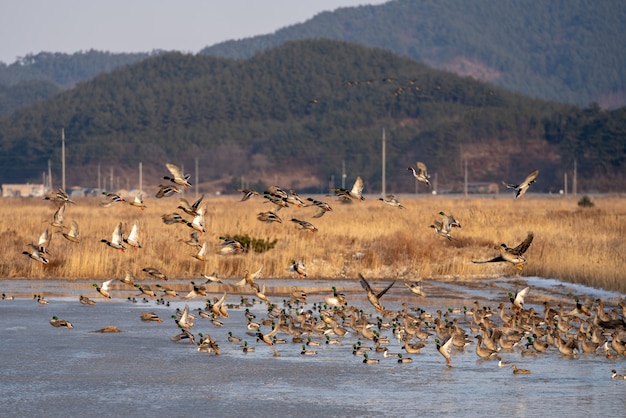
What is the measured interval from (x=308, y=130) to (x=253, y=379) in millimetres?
155410

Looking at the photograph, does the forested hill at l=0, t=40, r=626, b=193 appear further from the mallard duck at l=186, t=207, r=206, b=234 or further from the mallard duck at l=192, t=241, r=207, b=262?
the mallard duck at l=186, t=207, r=206, b=234

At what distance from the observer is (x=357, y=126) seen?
167 metres

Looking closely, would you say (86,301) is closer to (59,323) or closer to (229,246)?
(59,323)

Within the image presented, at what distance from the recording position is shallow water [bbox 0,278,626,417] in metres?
11.9

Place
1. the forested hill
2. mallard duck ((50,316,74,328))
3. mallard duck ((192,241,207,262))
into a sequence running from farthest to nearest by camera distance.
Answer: the forested hill
mallard duck ((50,316,74,328))
mallard duck ((192,241,207,262))

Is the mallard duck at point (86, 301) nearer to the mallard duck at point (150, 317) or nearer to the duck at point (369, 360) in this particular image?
the mallard duck at point (150, 317)

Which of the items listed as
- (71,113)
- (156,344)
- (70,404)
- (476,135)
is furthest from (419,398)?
(71,113)

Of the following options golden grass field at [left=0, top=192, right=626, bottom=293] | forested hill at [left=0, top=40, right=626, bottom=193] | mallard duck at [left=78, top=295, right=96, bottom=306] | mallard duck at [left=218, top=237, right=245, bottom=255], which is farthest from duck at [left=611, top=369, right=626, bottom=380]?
forested hill at [left=0, top=40, right=626, bottom=193]

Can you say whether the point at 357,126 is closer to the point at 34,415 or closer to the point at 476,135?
the point at 476,135

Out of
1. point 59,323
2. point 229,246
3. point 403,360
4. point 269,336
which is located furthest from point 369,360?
point 59,323

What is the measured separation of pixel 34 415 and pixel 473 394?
500 cm

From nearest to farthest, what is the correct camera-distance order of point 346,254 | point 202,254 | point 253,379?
point 253,379, point 202,254, point 346,254

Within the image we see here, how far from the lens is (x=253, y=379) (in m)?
13.6

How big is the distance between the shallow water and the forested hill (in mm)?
120163
